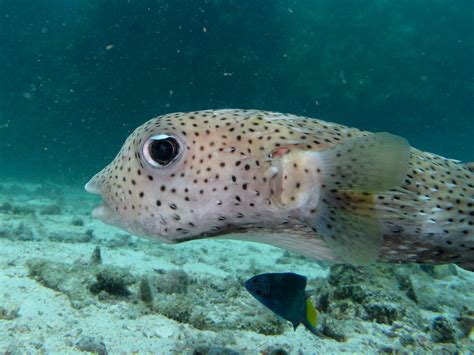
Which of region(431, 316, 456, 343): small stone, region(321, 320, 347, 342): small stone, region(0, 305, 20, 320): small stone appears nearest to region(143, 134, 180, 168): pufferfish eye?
region(0, 305, 20, 320): small stone

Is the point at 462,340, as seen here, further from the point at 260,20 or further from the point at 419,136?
the point at 419,136

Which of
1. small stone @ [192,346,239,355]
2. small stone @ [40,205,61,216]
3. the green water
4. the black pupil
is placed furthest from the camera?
the green water

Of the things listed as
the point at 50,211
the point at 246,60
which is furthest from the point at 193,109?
the point at 50,211

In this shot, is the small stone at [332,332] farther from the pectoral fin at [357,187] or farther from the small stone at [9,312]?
the small stone at [9,312]

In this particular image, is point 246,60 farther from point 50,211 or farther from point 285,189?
point 285,189

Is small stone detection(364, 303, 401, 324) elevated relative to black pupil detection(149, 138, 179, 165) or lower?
lower

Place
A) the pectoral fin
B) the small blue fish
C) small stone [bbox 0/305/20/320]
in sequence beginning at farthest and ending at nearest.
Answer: small stone [bbox 0/305/20/320], the small blue fish, the pectoral fin

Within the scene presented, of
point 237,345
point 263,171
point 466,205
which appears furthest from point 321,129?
point 237,345

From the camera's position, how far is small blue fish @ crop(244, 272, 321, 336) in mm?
3166

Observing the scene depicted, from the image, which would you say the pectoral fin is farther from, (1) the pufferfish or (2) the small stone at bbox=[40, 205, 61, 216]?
(2) the small stone at bbox=[40, 205, 61, 216]

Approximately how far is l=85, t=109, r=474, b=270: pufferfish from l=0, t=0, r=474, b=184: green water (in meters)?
23.5

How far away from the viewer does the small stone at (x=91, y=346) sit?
10.4 ft

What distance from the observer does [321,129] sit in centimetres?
251

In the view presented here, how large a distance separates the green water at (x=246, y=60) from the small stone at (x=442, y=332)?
75.0 feet
